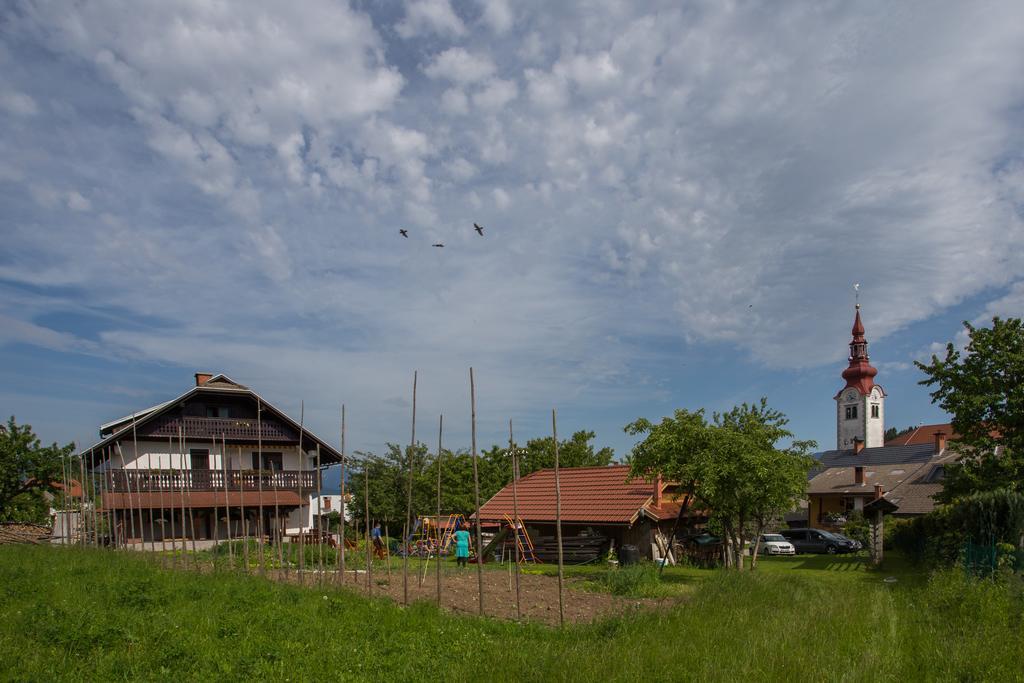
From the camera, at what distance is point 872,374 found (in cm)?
7944

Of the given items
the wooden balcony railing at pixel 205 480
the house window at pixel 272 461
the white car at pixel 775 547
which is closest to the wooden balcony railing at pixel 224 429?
the house window at pixel 272 461

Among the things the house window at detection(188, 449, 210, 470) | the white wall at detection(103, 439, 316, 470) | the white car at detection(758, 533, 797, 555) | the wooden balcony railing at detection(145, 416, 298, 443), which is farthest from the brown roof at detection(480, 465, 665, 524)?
the house window at detection(188, 449, 210, 470)

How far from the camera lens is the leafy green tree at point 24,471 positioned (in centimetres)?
2495

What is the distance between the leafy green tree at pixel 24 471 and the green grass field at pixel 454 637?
12682 millimetres

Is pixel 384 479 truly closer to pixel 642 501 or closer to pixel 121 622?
pixel 642 501

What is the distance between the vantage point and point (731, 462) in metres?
19.9

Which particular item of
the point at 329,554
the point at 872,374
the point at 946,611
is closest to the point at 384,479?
the point at 329,554

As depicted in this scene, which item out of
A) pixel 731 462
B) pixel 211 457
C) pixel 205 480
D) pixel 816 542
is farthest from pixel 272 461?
pixel 816 542

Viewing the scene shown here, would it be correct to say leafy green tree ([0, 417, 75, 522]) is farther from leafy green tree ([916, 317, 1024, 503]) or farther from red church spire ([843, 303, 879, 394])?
red church spire ([843, 303, 879, 394])

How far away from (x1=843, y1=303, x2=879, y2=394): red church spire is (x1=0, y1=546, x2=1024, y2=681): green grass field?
228ft

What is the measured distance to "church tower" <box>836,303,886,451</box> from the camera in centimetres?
7712

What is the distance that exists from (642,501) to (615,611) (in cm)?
1479

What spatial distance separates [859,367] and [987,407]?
199ft

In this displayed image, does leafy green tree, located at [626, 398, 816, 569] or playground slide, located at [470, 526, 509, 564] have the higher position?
leafy green tree, located at [626, 398, 816, 569]
